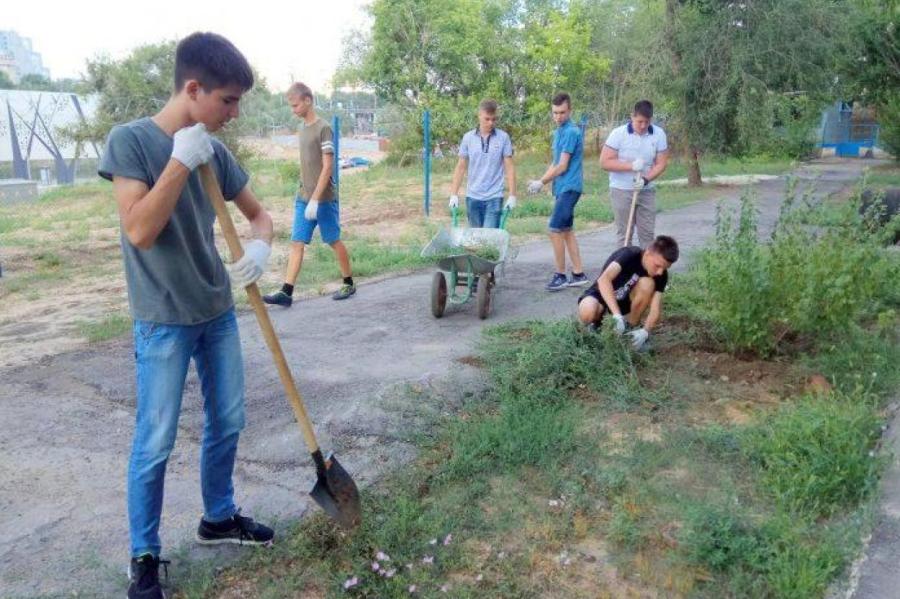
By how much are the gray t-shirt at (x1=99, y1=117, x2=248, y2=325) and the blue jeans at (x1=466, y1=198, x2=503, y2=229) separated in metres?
4.27

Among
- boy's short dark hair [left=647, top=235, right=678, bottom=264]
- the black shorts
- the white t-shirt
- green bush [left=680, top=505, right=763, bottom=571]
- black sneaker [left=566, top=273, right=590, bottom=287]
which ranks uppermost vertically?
the white t-shirt

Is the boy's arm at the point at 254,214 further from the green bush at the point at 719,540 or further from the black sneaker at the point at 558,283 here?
the black sneaker at the point at 558,283

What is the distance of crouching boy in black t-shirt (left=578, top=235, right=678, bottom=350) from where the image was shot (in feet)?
15.5

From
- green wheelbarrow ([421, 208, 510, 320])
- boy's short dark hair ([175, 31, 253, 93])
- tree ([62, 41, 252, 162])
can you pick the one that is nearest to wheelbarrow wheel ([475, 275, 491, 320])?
green wheelbarrow ([421, 208, 510, 320])

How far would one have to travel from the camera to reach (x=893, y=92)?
70.1ft

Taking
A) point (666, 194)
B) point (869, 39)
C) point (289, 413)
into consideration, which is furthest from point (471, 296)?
point (869, 39)

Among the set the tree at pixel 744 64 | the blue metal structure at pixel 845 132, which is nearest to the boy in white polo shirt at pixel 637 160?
the tree at pixel 744 64

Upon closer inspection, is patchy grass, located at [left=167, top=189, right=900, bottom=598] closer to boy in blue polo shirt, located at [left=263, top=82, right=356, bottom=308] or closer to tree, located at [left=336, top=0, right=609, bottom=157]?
boy in blue polo shirt, located at [left=263, top=82, right=356, bottom=308]

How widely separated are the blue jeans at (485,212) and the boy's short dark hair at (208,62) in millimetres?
4453

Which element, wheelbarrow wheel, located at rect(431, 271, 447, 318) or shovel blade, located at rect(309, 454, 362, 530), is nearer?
shovel blade, located at rect(309, 454, 362, 530)

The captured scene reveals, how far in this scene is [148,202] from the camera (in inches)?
90.8

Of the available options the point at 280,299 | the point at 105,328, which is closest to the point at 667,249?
the point at 280,299

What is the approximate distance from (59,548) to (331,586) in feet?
3.76

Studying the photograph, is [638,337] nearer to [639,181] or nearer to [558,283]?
[639,181]
